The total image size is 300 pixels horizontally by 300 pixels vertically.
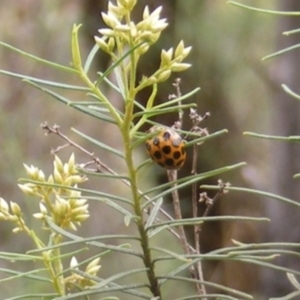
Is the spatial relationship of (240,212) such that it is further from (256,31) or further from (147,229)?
(147,229)

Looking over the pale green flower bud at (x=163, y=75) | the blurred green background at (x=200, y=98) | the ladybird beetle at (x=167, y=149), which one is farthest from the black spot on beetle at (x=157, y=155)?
the blurred green background at (x=200, y=98)

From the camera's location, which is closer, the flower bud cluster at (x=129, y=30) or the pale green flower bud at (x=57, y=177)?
the flower bud cluster at (x=129, y=30)

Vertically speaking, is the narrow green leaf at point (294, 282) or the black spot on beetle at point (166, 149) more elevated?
the black spot on beetle at point (166, 149)

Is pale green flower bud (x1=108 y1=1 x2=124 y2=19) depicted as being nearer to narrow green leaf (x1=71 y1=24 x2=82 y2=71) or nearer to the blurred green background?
narrow green leaf (x1=71 y1=24 x2=82 y2=71)

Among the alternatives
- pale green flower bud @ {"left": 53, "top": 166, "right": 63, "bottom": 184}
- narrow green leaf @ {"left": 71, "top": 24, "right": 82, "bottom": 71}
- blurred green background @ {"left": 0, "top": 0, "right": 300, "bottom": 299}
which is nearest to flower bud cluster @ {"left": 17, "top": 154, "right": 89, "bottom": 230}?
pale green flower bud @ {"left": 53, "top": 166, "right": 63, "bottom": 184}

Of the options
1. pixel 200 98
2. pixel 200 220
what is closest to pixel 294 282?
pixel 200 220

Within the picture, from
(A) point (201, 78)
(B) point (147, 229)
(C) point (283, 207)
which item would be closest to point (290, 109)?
(C) point (283, 207)

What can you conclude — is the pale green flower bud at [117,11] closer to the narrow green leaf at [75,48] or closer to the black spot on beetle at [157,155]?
the narrow green leaf at [75,48]
